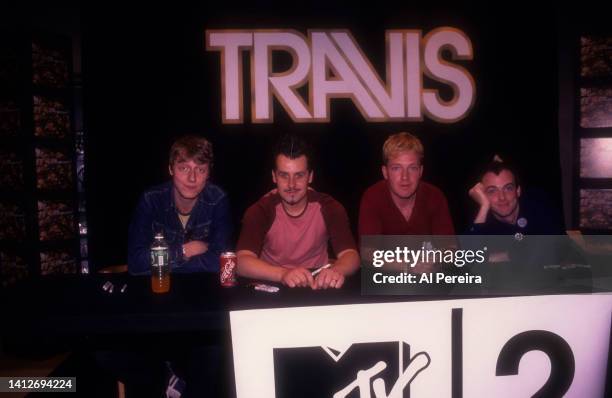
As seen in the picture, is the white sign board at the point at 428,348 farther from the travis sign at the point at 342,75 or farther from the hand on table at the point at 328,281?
the travis sign at the point at 342,75

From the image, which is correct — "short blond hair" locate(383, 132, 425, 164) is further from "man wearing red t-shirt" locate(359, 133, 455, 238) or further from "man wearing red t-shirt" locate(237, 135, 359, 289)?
"man wearing red t-shirt" locate(237, 135, 359, 289)

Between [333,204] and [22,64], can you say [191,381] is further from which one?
[22,64]

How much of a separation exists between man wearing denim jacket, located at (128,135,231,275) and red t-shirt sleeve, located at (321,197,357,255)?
57 cm

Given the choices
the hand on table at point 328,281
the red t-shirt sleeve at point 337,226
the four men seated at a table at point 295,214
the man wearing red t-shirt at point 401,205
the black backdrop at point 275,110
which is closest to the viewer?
the hand on table at point 328,281

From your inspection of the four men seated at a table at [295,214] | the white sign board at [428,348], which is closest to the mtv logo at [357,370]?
the white sign board at [428,348]

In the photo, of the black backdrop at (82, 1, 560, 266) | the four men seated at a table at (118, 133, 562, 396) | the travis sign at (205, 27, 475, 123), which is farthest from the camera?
the travis sign at (205, 27, 475, 123)

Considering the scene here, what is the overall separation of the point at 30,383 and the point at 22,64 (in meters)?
3.19

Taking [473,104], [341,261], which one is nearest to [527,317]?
[341,261]

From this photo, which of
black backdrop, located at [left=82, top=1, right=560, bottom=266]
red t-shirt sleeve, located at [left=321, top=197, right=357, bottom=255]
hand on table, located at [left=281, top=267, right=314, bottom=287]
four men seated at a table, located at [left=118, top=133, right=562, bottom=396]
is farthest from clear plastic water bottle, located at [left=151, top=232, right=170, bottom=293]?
black backdrop, located at [left=82, top=1, right=560, bottom=266]

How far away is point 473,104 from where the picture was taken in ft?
13.4

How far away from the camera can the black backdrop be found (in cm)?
380

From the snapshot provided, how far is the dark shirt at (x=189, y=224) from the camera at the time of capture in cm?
252

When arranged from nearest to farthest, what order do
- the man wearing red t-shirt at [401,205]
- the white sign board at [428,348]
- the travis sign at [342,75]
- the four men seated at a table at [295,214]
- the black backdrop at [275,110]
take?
the white sign board at [428,348]
the four men seated at a table at [295,214]
the man wearing red t-shirt at [401,205]
the black backdrop at [275,110]
the travis sign at [342,75]

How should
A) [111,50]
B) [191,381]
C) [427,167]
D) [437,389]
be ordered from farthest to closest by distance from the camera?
1. [427,167]
2. [111,50]
3. [191,381]
4. [437,389]
